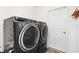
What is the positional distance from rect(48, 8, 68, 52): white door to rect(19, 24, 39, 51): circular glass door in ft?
3.30

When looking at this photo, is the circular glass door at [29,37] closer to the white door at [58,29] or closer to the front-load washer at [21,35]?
the front-load washer at [21,35]

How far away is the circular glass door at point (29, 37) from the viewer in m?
1.94

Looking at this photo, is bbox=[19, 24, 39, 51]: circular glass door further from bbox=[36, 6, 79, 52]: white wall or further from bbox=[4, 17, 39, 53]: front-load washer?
bbox=[36, 6, 79, 52]: white wall

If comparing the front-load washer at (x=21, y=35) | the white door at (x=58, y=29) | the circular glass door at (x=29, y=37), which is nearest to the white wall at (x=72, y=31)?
the white door at (x=58, y=29)

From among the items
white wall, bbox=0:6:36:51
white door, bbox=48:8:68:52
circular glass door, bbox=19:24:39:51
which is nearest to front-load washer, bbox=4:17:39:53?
circular glass door, bbox=19:24:39:51

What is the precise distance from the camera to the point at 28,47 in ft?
6.81

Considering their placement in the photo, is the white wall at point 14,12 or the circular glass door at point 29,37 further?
the white wall at point 14,12

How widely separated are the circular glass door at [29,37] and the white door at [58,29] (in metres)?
1.01

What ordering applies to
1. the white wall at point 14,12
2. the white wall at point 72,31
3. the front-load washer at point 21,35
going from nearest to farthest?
the front-load washer at point 21,35
the white wall at point 72,31
the white wall at point 14,12

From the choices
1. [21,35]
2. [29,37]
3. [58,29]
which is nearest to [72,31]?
[58,29]

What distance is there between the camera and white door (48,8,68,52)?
293cm

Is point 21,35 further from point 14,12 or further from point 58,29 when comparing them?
point 58,29
